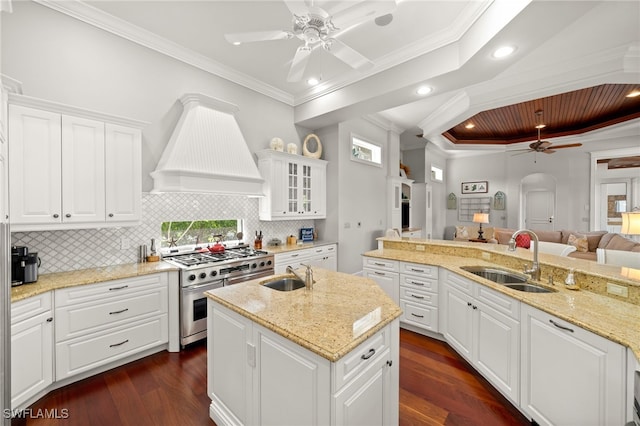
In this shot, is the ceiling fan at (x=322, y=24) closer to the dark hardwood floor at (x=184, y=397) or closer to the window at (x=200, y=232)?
the window at (x=200, y=232)

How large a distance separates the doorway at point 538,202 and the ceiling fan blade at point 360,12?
335 inches

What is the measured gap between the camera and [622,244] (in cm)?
487

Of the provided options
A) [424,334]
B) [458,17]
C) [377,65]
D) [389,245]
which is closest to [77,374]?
[424,334]

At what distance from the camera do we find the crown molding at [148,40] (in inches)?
101

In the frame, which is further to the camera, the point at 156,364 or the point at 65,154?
the point at 156,364

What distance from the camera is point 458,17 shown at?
266cm

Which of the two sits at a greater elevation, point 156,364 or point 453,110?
point 453,110

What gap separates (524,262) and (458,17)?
2510mm

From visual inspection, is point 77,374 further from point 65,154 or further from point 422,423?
point 422,423

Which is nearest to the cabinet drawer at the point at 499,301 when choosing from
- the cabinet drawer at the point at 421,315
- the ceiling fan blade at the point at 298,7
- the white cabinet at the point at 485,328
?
the white cabinet at the point at 485,328

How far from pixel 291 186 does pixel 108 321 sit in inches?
110

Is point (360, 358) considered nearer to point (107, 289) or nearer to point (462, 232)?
point (107, 289)

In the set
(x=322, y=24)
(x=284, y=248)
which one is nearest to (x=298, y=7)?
→ (x=322, y=24)

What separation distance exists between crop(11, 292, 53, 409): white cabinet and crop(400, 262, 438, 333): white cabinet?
3.31 m
